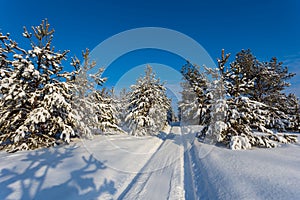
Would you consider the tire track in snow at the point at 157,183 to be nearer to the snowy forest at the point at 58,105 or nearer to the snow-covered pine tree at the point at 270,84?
the snowy forest at the point at 58,105

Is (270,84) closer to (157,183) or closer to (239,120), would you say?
(239,120)

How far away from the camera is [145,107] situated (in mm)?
18406

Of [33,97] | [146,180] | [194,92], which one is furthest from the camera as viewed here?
[194,92]

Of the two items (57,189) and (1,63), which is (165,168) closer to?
(57,189)

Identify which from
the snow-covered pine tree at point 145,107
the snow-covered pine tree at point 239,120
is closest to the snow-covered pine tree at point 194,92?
the snow-covered pine tree at point 145,107

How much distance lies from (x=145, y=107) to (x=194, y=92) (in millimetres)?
9454

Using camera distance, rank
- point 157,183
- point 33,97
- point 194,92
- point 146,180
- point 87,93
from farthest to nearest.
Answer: point 194,92, point 87,93, point 33,97, point 146,180, point 157,183

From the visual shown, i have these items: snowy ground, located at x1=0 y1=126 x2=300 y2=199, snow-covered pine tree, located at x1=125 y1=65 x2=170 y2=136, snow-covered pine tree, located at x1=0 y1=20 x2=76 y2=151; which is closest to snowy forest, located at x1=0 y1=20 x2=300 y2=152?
snow-covered pine tree, located at x1=0 y1=20 x2=76 y2=151

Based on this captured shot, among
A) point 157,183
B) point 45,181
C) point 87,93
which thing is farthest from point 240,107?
point 87,93

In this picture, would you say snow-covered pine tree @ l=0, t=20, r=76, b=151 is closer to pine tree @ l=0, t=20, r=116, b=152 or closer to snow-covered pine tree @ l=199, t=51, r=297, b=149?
pine tree @ l=0, t=20, r=116, b=152

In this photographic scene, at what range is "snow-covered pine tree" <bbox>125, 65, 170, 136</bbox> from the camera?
17.9m

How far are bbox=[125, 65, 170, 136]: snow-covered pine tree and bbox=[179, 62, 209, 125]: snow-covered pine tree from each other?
452cm

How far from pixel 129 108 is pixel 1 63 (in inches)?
522

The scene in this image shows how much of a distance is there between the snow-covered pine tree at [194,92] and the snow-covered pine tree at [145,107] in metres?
4.52
